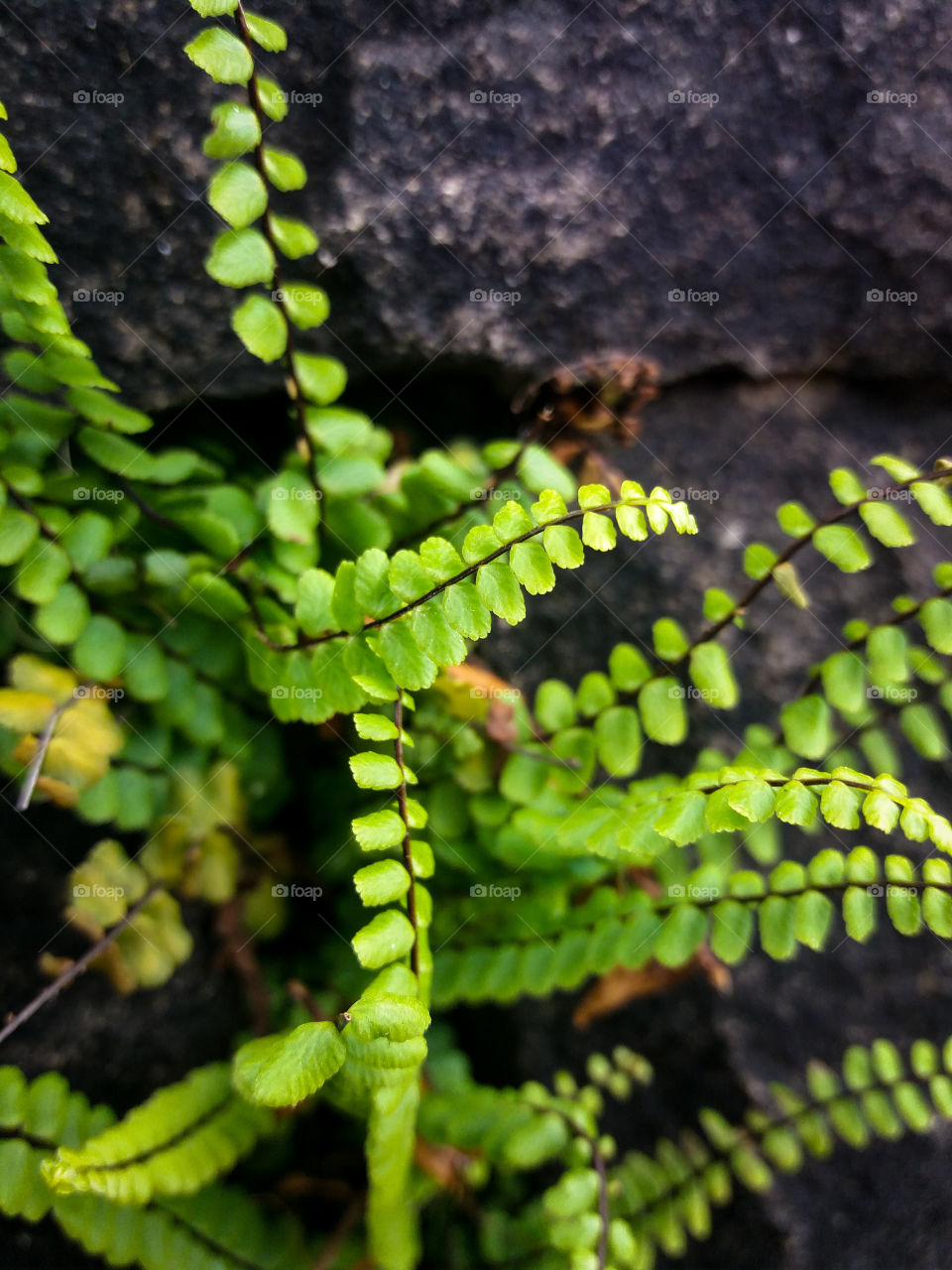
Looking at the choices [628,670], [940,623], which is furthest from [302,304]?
[940,623]

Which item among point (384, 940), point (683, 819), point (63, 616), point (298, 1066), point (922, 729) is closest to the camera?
point (298, 1066)

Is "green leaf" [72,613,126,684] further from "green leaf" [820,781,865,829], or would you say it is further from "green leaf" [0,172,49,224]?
"green leaf" [820,781,865,829]

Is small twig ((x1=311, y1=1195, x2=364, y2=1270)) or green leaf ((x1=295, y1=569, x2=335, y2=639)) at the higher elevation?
green leaf ((x1=295, y1=569, x2=335, y2=639))

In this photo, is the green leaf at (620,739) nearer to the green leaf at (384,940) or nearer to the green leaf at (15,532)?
the green leaf at (384,940)

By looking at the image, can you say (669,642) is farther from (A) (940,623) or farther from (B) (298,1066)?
(B) (298,1066)

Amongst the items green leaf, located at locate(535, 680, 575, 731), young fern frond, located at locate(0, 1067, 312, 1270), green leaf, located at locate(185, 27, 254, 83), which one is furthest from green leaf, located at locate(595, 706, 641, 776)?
green leaf, located at locate(185, 27, 254, 83)

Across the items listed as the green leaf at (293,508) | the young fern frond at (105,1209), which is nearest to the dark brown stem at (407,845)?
the green leaf at (293,508)

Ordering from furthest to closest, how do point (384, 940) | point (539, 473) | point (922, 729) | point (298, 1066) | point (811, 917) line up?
point (922, 729) → point (539, 473) → point (811, 917) → point (384, 940) → point (298, 1066)

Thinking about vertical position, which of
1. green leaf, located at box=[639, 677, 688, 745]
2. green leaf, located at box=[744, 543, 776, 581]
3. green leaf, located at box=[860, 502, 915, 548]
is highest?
green leaf, located at box=[860, 502, 915, 548]

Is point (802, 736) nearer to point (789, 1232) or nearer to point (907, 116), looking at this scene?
point (789, 1232)
